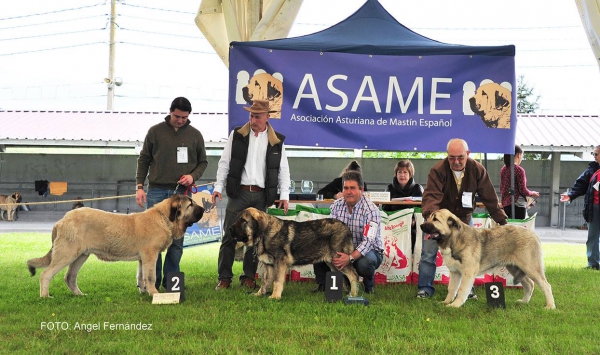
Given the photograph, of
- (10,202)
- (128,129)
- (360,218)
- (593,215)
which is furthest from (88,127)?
(360,218)

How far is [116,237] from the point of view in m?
5.71

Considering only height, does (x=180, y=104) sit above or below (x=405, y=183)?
above

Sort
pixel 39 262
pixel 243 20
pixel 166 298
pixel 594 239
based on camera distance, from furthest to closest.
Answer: pixel 594 239
pixel 243 20
pixel 39 262
pixel 166 298

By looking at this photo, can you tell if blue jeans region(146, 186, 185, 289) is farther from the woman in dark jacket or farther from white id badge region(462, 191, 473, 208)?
the woman in dark jacket

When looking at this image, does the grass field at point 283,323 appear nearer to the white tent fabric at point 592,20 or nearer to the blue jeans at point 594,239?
the blue jeans at point 594,239

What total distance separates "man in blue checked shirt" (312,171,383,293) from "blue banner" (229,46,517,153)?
3.09 ft

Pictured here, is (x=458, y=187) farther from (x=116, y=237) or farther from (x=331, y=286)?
(x=116, y=237)

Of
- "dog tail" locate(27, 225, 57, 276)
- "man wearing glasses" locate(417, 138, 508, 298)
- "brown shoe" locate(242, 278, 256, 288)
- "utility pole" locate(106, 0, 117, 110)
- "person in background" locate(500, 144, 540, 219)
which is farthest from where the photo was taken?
"utility pole" locate(106, 0, 117, 110)

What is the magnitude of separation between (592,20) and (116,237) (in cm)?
684

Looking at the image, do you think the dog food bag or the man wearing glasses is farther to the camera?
the dog food bag

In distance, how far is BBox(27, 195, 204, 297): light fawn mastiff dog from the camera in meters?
5.62

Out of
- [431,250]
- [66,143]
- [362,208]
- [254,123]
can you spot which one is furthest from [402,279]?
[66,143]

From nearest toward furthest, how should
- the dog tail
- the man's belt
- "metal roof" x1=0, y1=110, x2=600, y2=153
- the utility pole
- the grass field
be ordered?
the grass field, the dog tail, the man's belt, "metal roof" x1=0, y1=110, x2=600, y2=153, the utility pole

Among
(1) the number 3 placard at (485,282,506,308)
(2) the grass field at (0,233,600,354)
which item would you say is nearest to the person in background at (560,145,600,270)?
(2) the grass field at (0,233,600,354)
